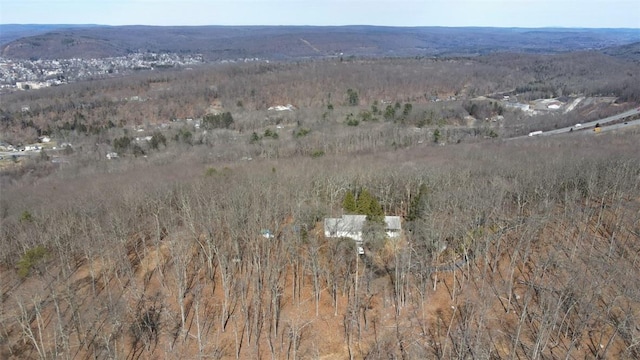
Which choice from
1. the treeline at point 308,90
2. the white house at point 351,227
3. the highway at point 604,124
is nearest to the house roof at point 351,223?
the white house at point 351,227

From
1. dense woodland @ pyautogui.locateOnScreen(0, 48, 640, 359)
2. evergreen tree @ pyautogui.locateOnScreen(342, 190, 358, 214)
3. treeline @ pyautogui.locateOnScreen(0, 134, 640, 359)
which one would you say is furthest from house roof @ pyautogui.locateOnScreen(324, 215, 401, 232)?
evergreen tree @ pyautogui.locateOnScreen(342, 190, 358, 214)

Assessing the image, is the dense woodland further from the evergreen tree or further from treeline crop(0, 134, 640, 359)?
the evergreen tree

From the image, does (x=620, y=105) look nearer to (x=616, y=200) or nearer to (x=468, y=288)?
(x=616, y=200)

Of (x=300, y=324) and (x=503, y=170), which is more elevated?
(x=503, y=170)

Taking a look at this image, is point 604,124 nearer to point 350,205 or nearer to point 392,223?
point 392,223

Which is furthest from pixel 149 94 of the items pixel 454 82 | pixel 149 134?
pixel 454 82

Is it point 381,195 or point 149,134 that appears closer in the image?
point 381,195

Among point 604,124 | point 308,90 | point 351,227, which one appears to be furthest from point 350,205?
point 308,90
